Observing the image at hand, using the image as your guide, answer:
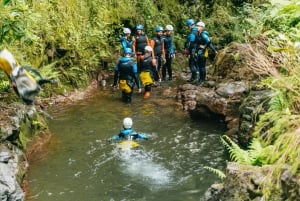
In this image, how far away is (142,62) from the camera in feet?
47.2

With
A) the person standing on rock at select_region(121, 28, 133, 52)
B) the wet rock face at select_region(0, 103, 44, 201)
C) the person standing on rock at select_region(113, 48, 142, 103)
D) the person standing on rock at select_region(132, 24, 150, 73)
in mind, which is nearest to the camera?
→ the wet rock face at select_region(0, 103, 44, 201)

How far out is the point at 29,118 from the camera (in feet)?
32.1

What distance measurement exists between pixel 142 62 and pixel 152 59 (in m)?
0.33

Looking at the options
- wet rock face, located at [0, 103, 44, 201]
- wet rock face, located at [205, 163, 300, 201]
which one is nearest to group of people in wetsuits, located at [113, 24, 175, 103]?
wet rock face, located at [0, 103, 44, 201]

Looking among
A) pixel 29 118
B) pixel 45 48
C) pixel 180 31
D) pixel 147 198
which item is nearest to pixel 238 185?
pixel 147 198

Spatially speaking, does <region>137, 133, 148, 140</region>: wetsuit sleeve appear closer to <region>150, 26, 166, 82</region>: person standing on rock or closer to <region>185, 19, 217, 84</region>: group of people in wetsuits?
<region>185, 19, 217, 84</region>: group of people in wetsuits

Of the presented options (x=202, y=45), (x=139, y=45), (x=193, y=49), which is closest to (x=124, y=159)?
(x=202, y=45)

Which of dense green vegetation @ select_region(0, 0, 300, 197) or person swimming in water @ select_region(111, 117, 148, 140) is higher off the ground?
dense green vegetation @ select_region(0, 0, 300, 197)

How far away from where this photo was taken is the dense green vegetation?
5.55 meters

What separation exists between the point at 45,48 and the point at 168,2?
855cm

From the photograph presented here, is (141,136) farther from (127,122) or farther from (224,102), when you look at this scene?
(224,102)

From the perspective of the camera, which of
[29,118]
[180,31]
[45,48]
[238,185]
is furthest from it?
[180,31]

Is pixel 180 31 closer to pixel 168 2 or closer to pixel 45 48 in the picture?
pixel 168 2

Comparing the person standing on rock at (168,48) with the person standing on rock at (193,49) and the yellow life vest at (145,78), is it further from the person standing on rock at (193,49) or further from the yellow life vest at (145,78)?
the yellow life vest at (145,78)
